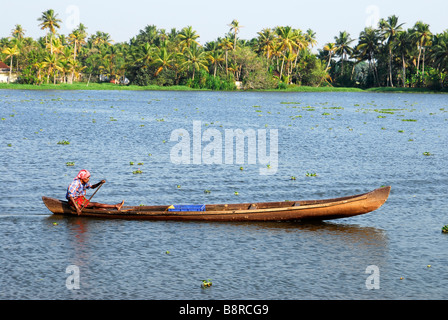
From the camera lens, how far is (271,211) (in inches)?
1104

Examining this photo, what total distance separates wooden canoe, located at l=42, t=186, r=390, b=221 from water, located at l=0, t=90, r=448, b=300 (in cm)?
42

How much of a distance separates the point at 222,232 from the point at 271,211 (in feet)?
8.51

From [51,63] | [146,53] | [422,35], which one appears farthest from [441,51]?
[51,63]

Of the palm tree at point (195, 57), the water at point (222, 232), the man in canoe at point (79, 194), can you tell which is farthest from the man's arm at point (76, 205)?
the palm tree at point (195, 57)

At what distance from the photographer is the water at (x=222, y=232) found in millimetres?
20656

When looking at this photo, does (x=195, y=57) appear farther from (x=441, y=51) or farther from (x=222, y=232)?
(x=222, y=232)

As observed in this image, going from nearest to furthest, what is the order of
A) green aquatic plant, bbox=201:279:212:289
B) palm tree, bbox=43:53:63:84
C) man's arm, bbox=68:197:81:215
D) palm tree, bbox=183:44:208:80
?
green aquatic plant, bbox=201:279:212:289, man's arm, bbox=68:197:81:215, palm tree, bbox=43:53:63:84, palm tree, bbox=183:44:208:80

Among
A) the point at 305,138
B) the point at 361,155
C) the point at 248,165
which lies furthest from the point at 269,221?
the point at 305,138

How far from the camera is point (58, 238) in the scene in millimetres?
25984

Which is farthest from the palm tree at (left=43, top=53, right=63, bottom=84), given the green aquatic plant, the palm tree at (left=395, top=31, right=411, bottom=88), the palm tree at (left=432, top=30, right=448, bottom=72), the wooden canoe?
the green aquatic plant

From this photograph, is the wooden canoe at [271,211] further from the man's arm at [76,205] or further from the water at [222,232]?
the water at [222,232]

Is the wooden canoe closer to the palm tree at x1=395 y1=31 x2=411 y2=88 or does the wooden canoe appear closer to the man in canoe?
the man in canoe

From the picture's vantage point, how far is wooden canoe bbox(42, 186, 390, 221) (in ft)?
91.1
